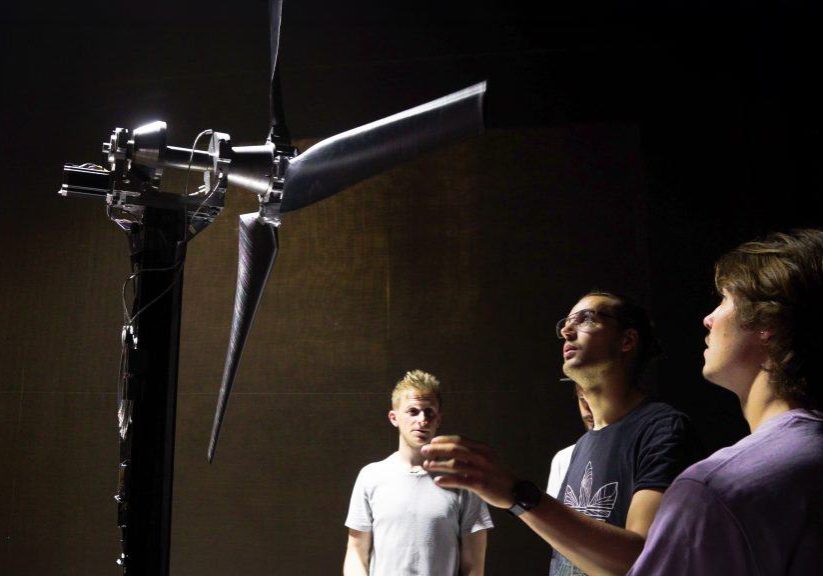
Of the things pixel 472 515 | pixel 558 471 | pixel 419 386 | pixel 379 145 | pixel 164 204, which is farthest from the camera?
pixel 419 386

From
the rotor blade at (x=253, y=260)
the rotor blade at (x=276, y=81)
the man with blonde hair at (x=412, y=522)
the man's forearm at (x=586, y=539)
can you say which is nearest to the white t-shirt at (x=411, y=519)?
the man with blonde hair at (x=412, y=522)

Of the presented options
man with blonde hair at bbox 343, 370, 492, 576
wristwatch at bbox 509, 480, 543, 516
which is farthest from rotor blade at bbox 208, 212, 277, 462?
man with blonde hair at bbox 343, 370, 492, 576

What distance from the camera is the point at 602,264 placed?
4.29 m

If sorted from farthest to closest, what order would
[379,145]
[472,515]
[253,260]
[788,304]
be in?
[472,515], [253,260], [379,145], [788,304]

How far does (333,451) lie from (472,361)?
930mm

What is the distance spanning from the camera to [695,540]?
103 cm

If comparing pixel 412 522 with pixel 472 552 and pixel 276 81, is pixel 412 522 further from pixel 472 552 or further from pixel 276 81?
pixel 276 81

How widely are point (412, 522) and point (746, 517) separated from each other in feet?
8.52

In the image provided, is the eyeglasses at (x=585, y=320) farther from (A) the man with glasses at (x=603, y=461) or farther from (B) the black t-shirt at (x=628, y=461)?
(B) the black t-shirt at (x=628, y=461)

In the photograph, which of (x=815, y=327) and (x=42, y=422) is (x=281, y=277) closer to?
(x=42, y=422)

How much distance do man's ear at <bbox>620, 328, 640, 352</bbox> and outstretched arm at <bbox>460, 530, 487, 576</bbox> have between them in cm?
138

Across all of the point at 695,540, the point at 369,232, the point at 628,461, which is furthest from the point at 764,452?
the point at 369,232

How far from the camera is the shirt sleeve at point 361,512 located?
3605mm

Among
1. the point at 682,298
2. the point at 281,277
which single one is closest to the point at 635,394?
the point at 682,298
